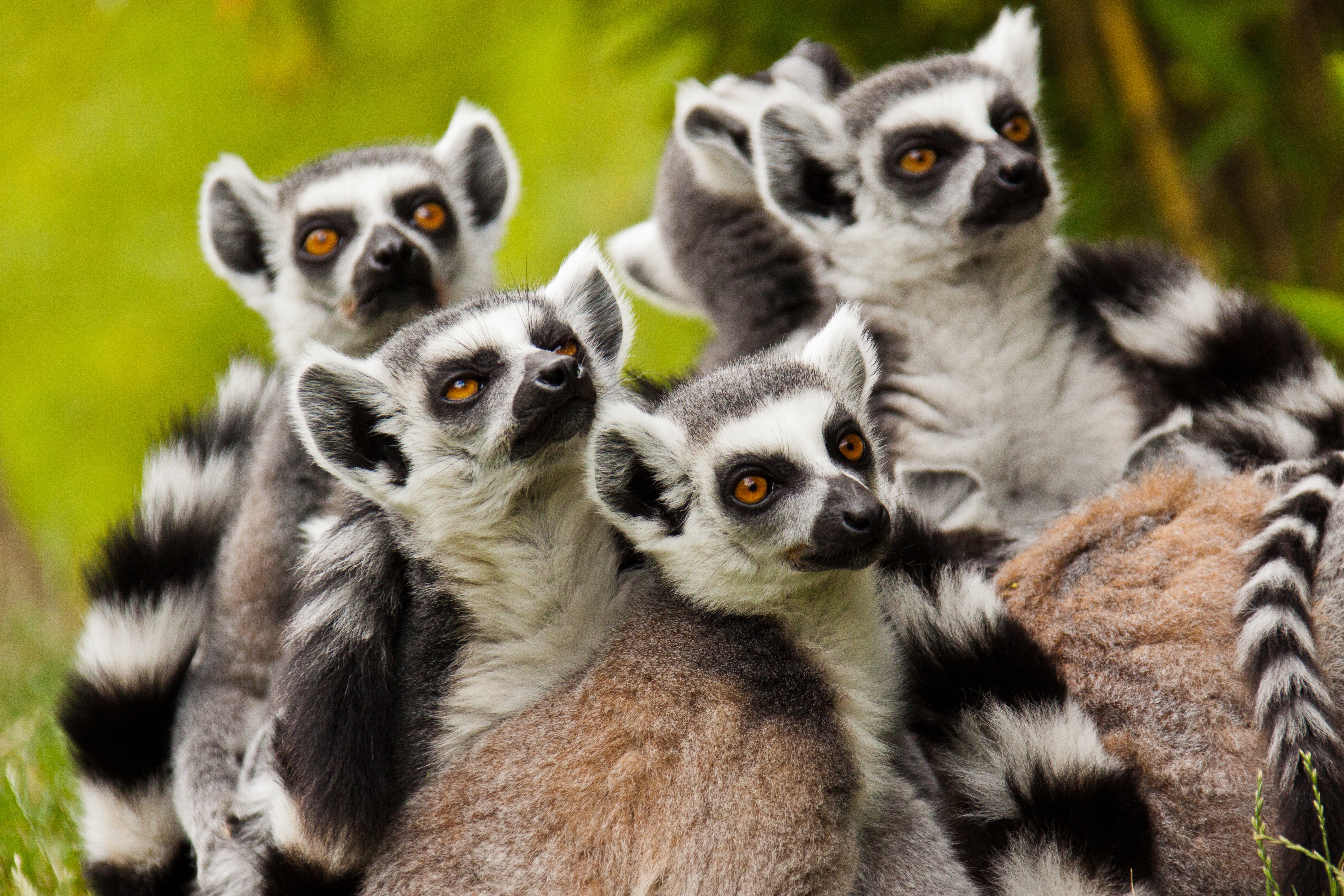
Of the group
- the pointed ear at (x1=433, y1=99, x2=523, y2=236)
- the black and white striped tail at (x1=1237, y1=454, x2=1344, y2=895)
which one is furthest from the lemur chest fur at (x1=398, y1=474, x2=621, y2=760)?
the pointed ear at (x1=433, y1=99, x2=523, y2=236)

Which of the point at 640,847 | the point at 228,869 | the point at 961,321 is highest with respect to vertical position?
the point at 961,321

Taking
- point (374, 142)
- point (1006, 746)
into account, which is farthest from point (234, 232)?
point (1006, 746)

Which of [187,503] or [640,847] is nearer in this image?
[640,847]

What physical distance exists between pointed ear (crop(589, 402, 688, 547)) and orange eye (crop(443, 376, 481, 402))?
0.35 m

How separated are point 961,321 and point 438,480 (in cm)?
183

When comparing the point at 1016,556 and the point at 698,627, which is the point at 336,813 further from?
the point at 1016,556

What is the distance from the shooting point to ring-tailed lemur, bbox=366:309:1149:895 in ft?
8.66

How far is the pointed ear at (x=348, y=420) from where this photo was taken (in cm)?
316

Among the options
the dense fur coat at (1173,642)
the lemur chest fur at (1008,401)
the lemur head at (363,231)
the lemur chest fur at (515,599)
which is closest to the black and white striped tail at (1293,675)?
the dense fur coat at (1173,642)

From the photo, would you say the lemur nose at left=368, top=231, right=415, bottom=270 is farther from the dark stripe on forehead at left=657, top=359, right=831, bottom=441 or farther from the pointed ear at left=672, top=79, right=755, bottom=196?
the dark stripe on forehead at left=657, top=359, right=831, bottom=441

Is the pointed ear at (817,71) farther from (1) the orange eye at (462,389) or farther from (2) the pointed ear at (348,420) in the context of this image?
(2) the pointed ear at (348,420)

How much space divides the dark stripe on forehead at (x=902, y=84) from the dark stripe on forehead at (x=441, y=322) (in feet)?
4.91

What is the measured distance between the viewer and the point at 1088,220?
6566mm

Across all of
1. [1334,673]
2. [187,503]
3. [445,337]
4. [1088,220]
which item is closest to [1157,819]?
[1334,673]
